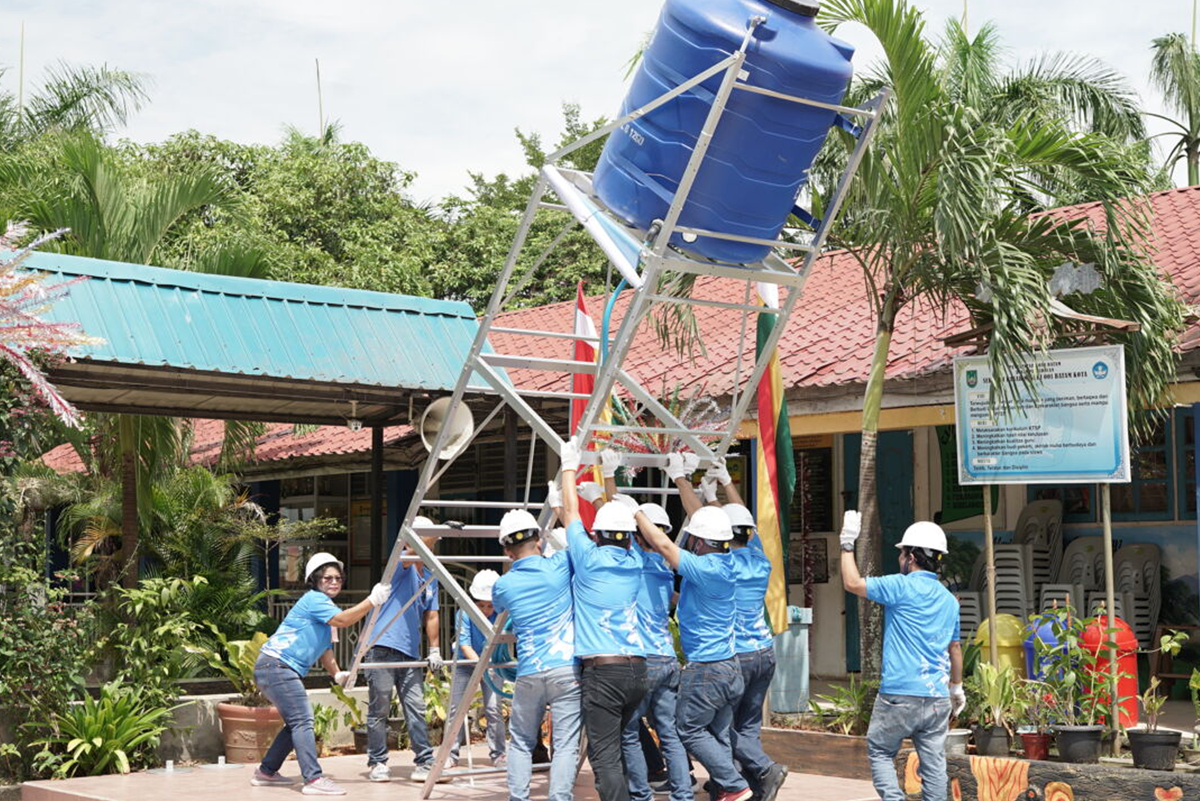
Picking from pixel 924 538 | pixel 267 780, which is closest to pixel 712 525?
pixel 924 538

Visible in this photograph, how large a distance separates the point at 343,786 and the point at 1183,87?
3047 centimetres

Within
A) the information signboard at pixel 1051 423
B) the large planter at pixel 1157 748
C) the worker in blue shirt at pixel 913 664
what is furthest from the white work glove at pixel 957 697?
the information signboard at pixel 1051 423

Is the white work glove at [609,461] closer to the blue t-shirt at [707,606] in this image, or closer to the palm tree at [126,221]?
the blue t-shirt at [707,606]

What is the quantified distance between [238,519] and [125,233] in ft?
12.7

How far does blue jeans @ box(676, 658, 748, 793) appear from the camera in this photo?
8594mm

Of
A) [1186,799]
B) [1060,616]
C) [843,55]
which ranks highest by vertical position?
[843,55]

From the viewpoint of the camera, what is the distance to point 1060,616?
987 cm

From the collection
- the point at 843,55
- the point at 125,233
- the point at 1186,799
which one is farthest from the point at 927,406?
the point at 125,233

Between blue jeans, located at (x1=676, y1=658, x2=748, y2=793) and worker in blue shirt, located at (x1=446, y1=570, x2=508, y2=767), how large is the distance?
208 cm

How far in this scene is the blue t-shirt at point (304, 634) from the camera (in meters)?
10.1

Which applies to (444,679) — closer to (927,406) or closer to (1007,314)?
(927,406)

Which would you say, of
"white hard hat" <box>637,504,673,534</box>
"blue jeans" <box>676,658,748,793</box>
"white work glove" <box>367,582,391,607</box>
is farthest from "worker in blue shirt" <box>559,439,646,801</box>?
"white work glove" <box>367,582,391,607</box>

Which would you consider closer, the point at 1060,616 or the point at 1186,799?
the point at 1186,799

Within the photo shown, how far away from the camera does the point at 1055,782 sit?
912 centimetres
